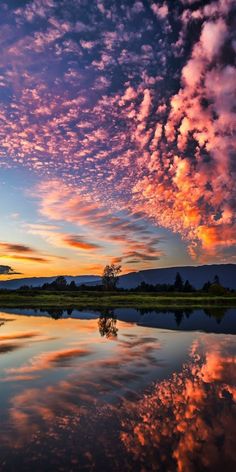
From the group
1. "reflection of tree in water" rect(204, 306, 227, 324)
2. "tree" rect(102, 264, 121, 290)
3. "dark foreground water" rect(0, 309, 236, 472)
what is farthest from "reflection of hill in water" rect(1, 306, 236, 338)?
"tree" rect(102, 264, 121, 290)

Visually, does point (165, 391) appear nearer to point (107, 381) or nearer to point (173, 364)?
point (107, 381)

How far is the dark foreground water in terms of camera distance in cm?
864

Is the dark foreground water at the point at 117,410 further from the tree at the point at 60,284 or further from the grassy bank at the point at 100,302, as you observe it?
the tree at the point at 60,284

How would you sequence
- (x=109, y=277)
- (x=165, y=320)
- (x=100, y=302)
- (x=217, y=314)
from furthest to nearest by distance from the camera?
(x=109, y=277), (x=100, y=302), (x=217, y=314), (x=165, y=320)

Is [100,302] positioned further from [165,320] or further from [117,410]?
[117,410]

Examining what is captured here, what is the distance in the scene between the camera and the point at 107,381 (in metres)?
16.0

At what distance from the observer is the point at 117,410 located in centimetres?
1200

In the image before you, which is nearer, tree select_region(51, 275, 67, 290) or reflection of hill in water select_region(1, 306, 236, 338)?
reflection of hill in water select_region(1, 306, 236, 338)

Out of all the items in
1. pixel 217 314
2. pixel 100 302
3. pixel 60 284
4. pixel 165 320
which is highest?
pixel 60 284

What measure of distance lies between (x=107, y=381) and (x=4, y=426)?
6.23 m

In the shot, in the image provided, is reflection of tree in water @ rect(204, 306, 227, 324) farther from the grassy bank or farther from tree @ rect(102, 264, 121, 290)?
tree @ rect(102, 264, 121, 290)

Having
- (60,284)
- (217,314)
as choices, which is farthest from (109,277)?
(217,314)

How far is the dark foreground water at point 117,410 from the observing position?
8641 mm

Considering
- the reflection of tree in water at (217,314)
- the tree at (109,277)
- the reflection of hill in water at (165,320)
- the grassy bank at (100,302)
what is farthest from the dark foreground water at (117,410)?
the tree at (109,277)
